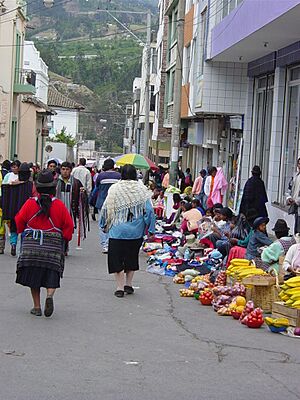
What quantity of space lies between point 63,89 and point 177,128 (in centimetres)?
8264

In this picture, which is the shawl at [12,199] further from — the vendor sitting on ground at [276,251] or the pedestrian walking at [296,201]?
the vendor sitting on ground at [276,251]

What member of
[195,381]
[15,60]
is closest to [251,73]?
[195,381]

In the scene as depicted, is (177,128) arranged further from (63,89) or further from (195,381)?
(63,89)

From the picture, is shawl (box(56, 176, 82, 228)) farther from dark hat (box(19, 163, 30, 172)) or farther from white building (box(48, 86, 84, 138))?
white building (box(48, 86, 84, 138))

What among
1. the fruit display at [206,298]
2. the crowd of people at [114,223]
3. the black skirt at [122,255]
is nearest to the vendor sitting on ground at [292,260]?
the crowd of people at [114,223]

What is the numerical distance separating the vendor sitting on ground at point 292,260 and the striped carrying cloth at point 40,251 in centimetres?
327

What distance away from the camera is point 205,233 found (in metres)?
16.6

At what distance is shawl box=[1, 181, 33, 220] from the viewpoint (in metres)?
15.7

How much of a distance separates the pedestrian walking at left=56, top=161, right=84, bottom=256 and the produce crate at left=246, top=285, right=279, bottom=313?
5799 millimetres

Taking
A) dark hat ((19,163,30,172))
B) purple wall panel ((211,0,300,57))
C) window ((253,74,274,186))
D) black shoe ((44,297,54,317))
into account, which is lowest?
black shoe ((44,297,54,317))

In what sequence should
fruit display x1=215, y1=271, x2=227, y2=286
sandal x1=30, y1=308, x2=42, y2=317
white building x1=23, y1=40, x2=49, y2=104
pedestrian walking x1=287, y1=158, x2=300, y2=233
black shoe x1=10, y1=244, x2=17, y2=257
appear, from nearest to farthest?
1. sandal x1=30, y1=308, x2=42, y2=317
2. fruit display x1=215, y1=271, x2=227, y2=286
3. pedestrian walking x1=287, y1=158, x2=300, y2=233
4. black shoe x1=10, y1=244, x2=17, y2=257
5. white building x1=23, y1=40, x2=49, y2=104

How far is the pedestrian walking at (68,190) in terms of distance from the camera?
16.8 m

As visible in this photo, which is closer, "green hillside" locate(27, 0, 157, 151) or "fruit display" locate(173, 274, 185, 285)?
"fruit display" locate(173, 274, 185, 285)

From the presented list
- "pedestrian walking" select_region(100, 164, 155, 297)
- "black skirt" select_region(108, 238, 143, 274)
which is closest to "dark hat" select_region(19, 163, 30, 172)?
"pedestrian walking" select_region(100, 164, 155, 297)
